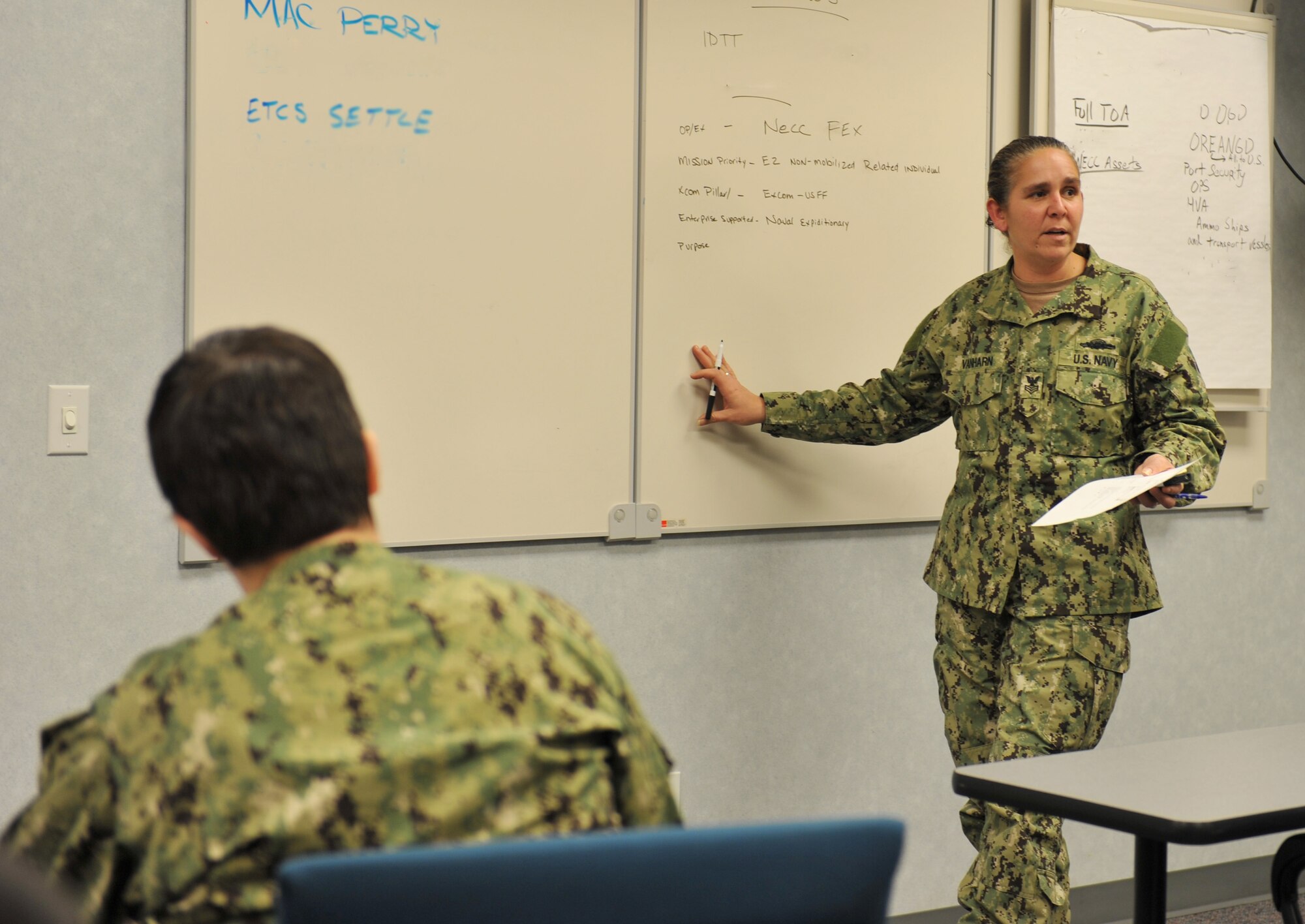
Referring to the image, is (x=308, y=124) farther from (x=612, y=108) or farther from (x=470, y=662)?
(x=470, y=662)

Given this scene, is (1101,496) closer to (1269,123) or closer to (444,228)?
(444,228)

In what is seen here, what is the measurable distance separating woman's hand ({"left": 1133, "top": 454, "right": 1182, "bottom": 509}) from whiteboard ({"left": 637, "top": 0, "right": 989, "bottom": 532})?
0.73m

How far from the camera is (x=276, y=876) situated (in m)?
0.75

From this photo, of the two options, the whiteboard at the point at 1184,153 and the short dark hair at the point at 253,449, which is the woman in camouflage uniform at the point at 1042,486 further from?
the short dark hair at the point at 253,449

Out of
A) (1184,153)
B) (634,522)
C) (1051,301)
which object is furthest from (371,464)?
(1184,153)

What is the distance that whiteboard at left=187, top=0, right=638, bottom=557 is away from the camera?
2.32 metres

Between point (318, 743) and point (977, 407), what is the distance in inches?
74.8

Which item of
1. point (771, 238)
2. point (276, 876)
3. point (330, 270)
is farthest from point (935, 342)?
point (276, 876)

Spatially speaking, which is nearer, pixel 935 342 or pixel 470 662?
pixel 470 662

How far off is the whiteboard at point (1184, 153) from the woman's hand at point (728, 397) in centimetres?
98

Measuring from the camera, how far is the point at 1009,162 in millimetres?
2576

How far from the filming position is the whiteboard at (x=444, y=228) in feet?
7.62

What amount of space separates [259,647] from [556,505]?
1689 mm

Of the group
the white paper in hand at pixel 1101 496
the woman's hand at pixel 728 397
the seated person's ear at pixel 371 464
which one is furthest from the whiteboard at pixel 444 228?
the seated person's ear at pixel 371 464
